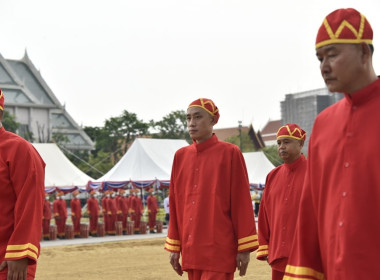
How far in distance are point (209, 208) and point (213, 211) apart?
0.19 feet

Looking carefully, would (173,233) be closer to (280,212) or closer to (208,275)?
(208,275)

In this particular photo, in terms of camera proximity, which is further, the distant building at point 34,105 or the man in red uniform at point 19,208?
the distant building at point 34,105

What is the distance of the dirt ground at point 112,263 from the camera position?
45.9ft

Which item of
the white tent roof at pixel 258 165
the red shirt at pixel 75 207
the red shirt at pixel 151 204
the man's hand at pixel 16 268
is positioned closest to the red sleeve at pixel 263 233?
the man's hand at pixel 16 268

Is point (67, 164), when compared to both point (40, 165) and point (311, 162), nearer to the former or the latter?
point (40, 165)

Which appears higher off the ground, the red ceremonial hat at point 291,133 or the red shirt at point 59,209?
the red ceremonial hat at point 291,133

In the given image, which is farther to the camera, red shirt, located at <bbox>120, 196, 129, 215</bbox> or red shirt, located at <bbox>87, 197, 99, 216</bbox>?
red shirt, located at <bbox>120, 196, 129, 215</bbox>

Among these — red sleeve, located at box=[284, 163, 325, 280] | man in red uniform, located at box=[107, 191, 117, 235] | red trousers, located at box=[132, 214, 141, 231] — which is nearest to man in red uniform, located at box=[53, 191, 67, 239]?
man in red uniform, located at box=[107, 191, 117, 235]

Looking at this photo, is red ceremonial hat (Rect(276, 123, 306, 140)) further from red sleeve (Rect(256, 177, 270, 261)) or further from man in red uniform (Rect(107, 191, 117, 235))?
man in red uniform (Rect(107, 191, 117, 235))

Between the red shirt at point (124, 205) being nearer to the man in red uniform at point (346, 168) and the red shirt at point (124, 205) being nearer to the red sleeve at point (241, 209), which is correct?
the red sleeve at point (241, 209)

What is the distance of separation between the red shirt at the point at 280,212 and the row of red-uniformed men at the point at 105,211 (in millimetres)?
19283

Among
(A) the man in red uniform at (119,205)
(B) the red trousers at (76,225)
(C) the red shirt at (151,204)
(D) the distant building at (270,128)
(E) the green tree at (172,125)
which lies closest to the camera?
(B) the red trousers at (76,225)

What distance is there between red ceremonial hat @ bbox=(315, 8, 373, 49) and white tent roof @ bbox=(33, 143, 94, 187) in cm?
2369

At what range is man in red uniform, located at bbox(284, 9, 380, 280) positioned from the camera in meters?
3.15
